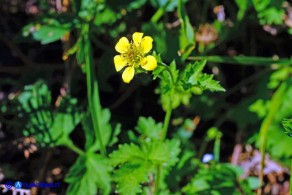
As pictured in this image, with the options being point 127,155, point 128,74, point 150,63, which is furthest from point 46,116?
point 150,63

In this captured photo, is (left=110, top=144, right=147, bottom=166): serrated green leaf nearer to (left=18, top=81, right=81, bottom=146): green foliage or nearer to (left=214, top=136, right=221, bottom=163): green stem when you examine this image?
(left=18, top=81, right=81, bottom=146): green foliage

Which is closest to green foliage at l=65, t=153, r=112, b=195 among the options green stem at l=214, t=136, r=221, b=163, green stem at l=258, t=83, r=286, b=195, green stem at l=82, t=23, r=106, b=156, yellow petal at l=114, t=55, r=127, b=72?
green stem at l=82, t=23, r=106, b=156

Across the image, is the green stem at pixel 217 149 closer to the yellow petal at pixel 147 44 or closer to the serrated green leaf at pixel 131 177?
the serrated green leaf at pixel 131 177

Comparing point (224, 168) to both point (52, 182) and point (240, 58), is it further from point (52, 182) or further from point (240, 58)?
point (52, 182)

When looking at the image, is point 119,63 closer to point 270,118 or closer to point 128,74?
point 128,74

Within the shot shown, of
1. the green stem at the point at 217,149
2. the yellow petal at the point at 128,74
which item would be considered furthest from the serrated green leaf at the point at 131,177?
the green stem at the point at 217,149
